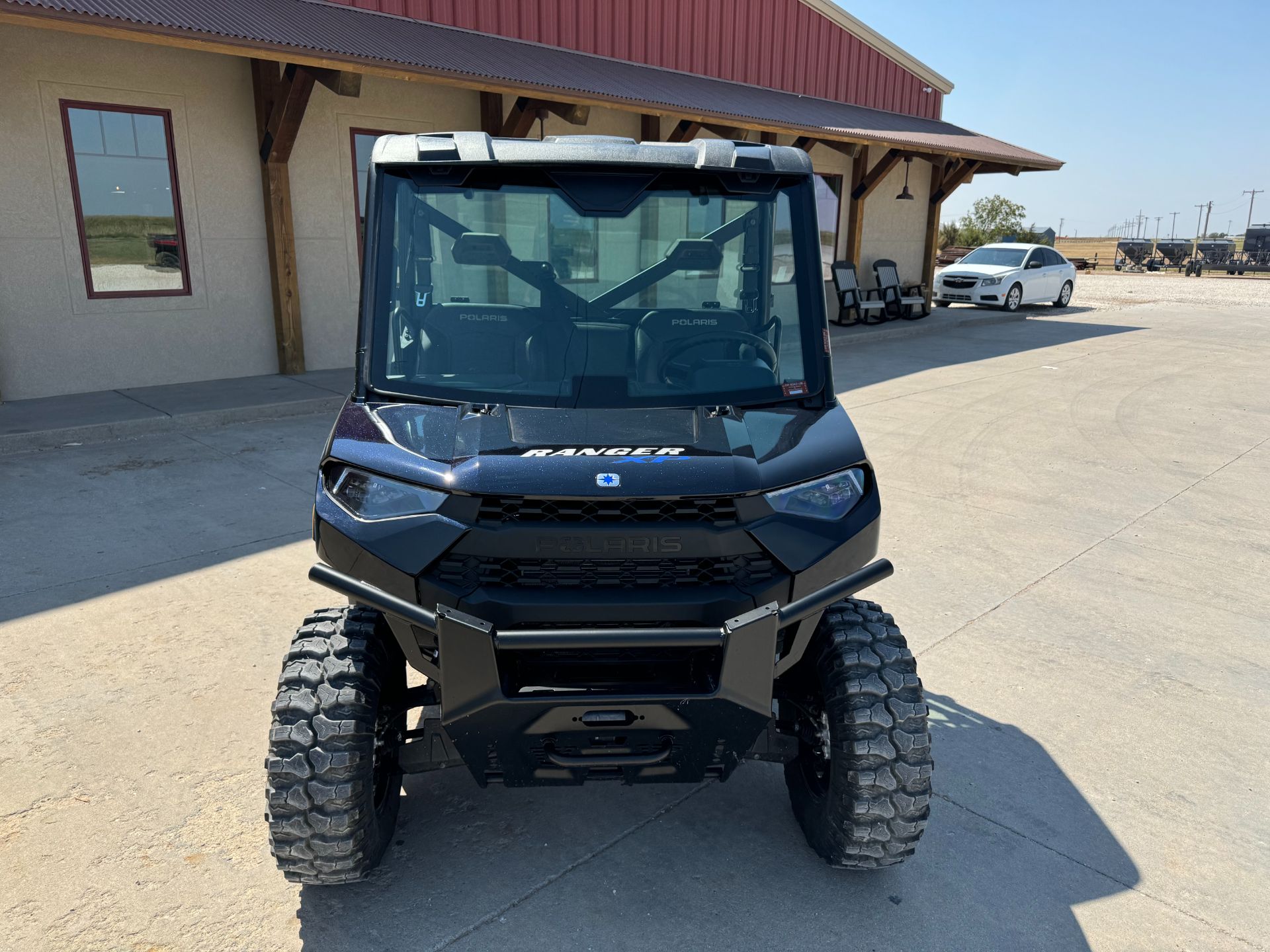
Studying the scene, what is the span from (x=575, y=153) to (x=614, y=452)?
0.94m

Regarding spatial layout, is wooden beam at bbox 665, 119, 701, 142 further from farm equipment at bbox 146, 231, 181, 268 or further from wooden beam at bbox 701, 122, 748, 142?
farm equipment at bbox 146, 231, 181, 268

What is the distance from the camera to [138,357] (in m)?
9.38

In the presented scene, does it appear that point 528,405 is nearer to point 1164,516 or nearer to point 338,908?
point 338,908

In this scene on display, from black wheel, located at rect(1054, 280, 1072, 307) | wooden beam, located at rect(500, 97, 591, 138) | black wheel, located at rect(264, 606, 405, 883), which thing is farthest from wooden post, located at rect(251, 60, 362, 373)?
black wheel, located at rect(1054, 280, 1072, 307)

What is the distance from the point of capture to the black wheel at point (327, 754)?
2377 millimetres

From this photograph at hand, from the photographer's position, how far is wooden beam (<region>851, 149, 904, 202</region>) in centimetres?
1711

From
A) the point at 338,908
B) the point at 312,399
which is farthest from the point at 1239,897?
the point at 312,399

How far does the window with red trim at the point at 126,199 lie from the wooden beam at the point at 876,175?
1257 centimetres

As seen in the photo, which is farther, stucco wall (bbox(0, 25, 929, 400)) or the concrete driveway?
stucco wall (bbox(0, 25, 929, 400))

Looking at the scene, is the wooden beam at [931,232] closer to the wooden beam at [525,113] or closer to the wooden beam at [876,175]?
the wooden beam at [876,175]

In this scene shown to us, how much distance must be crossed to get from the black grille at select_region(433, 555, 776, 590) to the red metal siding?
10273mm

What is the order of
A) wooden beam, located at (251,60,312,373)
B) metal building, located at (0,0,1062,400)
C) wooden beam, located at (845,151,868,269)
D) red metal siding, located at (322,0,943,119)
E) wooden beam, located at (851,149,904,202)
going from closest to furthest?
metal building, located at (0,0,1062,400) → wooden beam, located at (251,60,312,373) → red metal siding, located at (322,0,943,119) → wooden beam, located at (851,149,904,202) → wooden beam, located at (845,151,868,269)

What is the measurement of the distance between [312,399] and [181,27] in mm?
3408

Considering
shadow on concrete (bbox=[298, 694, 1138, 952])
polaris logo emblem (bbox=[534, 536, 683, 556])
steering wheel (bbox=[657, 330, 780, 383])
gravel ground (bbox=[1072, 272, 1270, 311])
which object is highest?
steering wheel (bbox=[657, 330, 780, 383])
